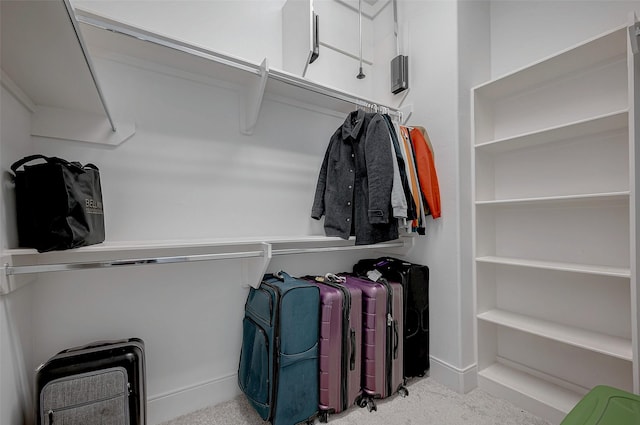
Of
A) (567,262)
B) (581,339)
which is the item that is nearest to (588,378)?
(581,339)

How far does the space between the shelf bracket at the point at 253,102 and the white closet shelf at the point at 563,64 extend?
1.35 metres

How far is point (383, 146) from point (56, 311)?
6.00 feet

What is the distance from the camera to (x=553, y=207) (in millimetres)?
1624

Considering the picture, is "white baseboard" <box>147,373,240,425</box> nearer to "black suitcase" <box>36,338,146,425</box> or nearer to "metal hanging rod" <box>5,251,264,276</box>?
"black suitcase" <box>36,338,146,425</box>

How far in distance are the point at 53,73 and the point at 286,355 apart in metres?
1.48

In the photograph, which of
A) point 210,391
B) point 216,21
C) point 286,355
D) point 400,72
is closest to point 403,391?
point 286,355

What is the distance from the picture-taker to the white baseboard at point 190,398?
4.57ft

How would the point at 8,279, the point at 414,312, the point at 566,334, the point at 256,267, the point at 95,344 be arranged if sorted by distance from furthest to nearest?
1. the point at 414,312
2. the point at 256,267
3. the point at 566,334
4. the point at 95,344
5. the point at 8,279

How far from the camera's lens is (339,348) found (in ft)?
4.78

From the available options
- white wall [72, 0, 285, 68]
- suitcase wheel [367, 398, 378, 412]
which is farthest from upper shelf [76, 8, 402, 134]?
suitcase wheel [367, 398, 378, 412]

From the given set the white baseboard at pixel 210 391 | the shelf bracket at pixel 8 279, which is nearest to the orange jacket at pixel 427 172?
the white baseboard at pixel 210 391

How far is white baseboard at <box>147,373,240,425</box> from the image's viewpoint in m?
1.39

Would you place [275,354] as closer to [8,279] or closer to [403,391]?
[403,391]

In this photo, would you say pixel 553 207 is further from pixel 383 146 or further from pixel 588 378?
pixel 383 146
